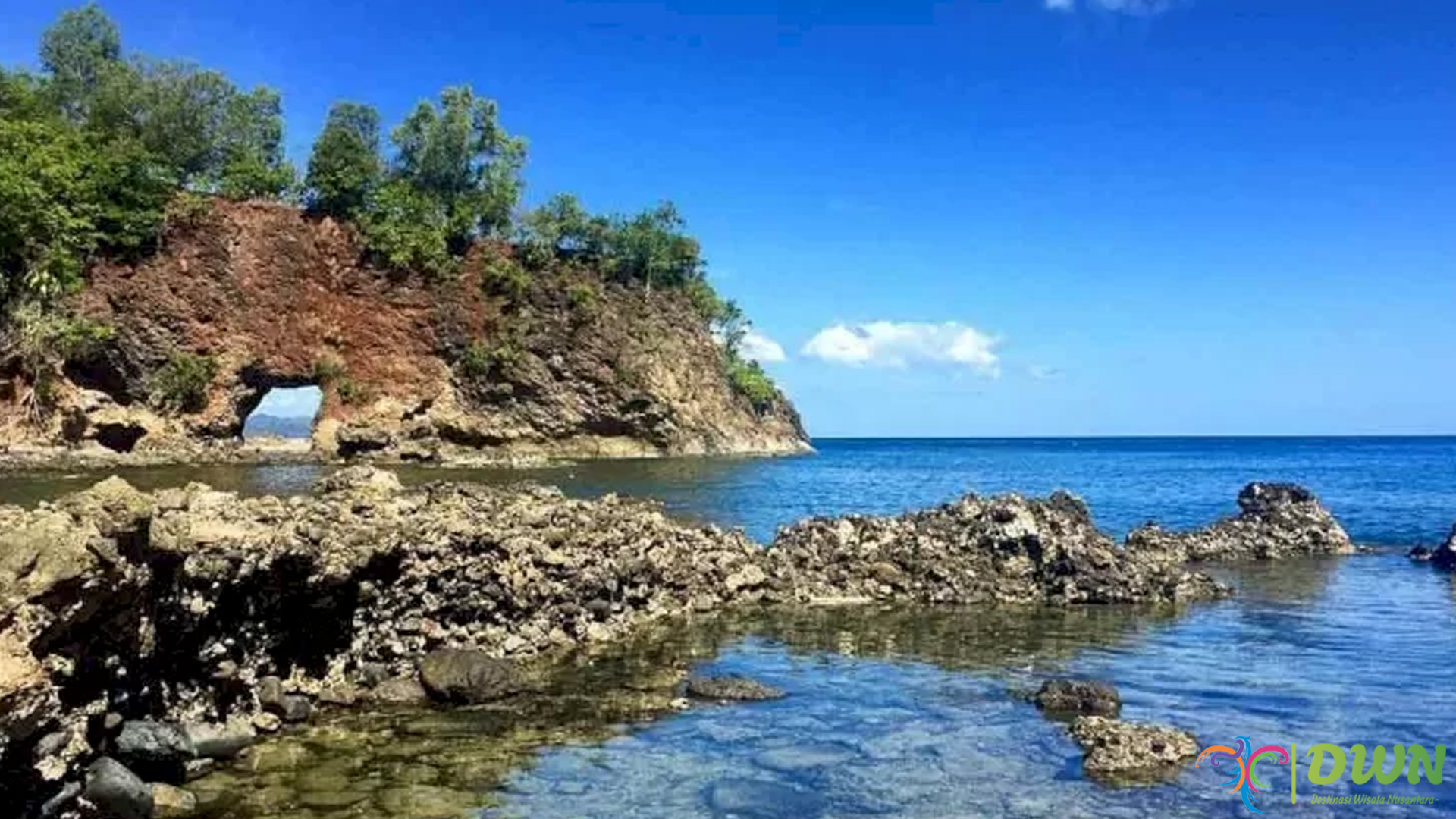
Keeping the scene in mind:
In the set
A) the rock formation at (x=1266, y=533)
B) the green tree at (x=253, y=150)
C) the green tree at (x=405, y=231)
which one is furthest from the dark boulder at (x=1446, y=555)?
the green tree at (x=253, y=150)

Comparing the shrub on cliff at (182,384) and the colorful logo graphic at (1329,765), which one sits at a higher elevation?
the shrub on cliff at (182,384)

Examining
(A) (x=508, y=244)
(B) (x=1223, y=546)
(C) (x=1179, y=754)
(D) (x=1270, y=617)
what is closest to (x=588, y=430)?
(A) (x=508, y=244)

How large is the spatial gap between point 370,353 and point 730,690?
2848 inches

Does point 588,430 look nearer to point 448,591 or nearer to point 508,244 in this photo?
point 508,244

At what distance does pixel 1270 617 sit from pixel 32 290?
214 ft

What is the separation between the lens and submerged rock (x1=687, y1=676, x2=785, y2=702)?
45.9 ft

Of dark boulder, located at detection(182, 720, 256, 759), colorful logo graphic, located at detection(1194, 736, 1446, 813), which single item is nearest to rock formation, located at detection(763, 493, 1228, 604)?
colorful logo graphic, located at detection(1194, 736, 1446, 813)

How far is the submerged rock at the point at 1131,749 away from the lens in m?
10.9

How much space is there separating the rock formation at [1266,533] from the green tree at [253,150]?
71.9m

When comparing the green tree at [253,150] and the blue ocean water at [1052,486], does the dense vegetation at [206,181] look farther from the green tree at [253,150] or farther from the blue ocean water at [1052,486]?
the blue ocean water at [1052,486]

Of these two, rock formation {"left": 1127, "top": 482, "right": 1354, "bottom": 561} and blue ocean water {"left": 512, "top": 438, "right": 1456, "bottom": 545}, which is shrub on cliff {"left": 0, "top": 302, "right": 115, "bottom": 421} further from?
rock formation {"left": 1127, "top": 482, "right": 1354, "bottom": 561}

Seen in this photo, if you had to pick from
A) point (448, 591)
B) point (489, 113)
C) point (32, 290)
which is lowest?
point (448, 591)

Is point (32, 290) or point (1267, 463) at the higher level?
point (32, 290)

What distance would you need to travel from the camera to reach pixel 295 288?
77562mm
